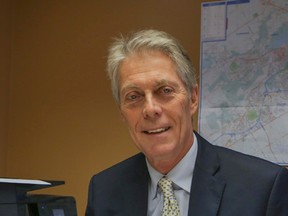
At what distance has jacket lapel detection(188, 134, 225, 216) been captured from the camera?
140cm

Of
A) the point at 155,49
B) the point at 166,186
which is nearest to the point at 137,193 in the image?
the point at 166,186

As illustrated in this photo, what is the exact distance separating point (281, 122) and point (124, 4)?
0.93 m

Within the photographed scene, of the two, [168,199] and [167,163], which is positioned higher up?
[167,163]

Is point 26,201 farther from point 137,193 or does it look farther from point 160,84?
point 160,84

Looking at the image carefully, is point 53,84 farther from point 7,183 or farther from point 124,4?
point 7,183

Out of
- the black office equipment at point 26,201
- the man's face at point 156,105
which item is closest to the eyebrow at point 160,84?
the man's face at point 156,105

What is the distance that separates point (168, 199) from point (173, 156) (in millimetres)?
130

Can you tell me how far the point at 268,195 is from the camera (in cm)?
138

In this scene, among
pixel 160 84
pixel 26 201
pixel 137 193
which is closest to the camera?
pixel 26 201

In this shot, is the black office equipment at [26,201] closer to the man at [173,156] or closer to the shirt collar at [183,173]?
the man at [173,156]

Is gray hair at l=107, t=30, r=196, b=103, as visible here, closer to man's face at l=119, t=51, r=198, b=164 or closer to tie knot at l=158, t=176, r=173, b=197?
man's face at l=119, t=51, r=198, b=164

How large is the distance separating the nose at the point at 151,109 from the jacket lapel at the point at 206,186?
8.8 inches

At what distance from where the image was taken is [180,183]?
1.49 metres

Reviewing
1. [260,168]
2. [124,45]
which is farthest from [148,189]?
[124,45]
